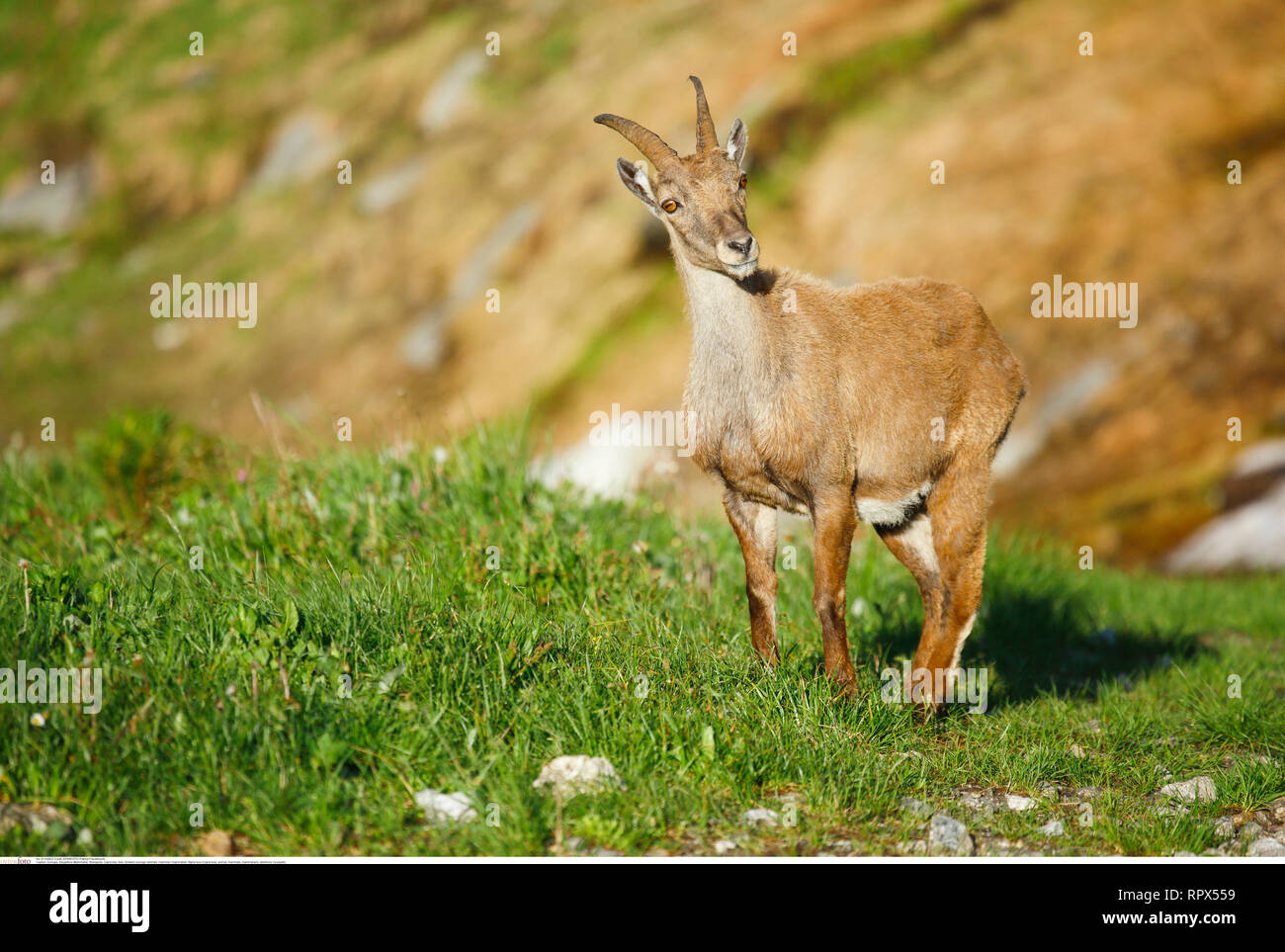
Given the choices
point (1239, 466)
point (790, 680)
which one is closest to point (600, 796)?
point (790, 680)

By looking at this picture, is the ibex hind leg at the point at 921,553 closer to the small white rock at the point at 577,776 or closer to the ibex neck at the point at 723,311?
the ibex neck at the point at 723,311

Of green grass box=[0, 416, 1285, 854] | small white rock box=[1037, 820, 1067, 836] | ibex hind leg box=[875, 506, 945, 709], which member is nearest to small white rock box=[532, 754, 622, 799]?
green grass box=[0, 416, 1285, 854]

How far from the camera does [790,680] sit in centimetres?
563

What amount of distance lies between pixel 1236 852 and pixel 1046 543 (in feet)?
19.0

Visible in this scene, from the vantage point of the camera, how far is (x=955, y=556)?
6.55m

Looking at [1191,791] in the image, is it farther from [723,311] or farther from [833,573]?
[723,311]

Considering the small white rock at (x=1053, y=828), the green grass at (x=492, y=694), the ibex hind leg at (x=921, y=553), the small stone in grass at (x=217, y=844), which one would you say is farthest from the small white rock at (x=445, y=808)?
the ibex hind leg at (x=921, y=553)

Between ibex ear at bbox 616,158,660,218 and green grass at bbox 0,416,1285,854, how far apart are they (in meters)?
2.10

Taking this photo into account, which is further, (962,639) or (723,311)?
(962,639)

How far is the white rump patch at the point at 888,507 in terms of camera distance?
6.43 m

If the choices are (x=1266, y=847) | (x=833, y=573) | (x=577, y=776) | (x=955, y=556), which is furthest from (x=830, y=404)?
(x=1266, y=847)

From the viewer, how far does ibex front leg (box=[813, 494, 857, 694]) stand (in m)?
5.97

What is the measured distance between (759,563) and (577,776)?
1786 millimetres

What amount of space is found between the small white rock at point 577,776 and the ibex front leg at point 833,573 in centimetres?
153
